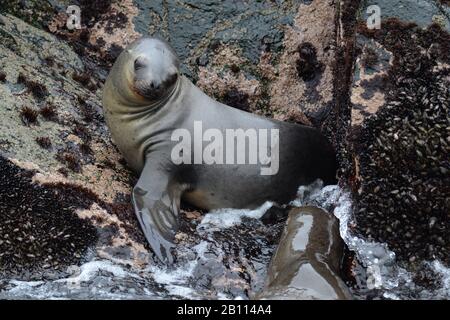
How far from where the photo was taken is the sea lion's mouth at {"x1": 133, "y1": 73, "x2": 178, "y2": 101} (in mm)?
7500

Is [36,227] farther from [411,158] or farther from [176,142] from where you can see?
[411,158]

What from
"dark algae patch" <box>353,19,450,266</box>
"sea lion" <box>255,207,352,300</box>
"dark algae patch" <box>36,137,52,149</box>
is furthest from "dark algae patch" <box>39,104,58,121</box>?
"dark algae patch" <box>353,19,450,266</box>

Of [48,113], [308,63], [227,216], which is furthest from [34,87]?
[308,63]

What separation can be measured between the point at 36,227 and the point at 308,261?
217cm

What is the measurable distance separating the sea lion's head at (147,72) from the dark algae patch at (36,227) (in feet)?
4.36

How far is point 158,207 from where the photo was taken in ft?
23.4

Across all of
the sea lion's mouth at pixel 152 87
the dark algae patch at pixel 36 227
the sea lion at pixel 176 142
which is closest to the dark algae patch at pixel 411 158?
the sea lion at pixel 176 142

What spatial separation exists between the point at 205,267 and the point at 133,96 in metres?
1.98

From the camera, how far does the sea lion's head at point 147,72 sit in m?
7.50

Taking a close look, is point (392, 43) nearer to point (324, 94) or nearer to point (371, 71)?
point (371, 71)

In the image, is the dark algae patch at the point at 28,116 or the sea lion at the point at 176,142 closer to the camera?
the dark algae patch at the point at 28,116

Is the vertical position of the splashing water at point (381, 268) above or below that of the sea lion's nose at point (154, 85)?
below

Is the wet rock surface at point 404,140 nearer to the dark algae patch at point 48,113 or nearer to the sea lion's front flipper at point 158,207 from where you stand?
the sea lion's front flipper at point 158,207
